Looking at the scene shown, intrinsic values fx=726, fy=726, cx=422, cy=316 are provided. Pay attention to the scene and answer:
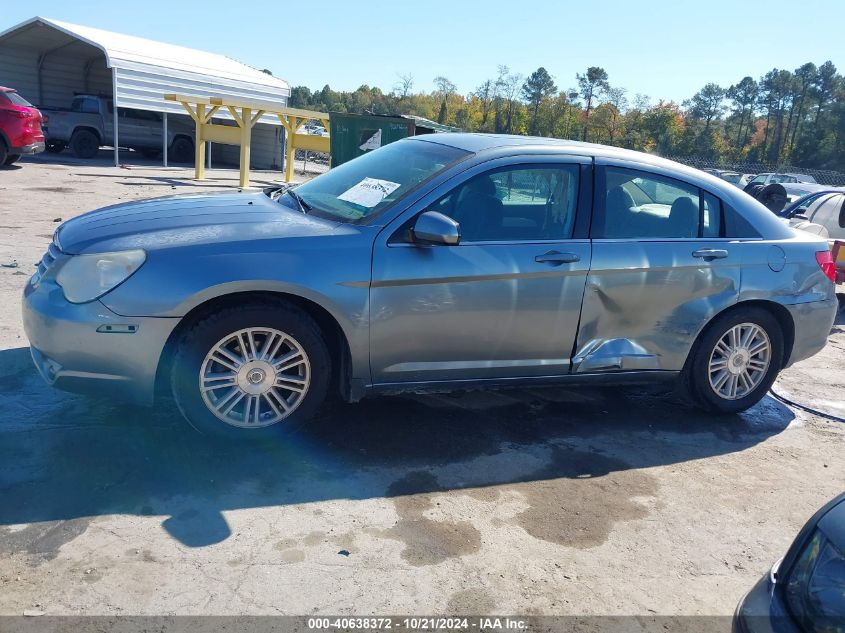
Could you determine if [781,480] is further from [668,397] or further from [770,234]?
[770,234]

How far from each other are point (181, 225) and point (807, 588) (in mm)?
3219

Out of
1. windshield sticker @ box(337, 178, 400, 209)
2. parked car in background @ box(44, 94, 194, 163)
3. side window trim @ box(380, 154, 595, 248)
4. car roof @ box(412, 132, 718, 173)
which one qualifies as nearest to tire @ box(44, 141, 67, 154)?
parked car in background @ box(44, 94, 194, 163)

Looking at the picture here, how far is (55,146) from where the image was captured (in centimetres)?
2181

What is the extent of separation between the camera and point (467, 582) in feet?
9.61

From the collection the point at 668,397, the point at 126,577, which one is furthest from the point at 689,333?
the point at 126,577

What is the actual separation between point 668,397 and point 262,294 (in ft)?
10.3

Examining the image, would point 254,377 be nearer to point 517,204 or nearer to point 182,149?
point 517,204

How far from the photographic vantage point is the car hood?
12.1 feet

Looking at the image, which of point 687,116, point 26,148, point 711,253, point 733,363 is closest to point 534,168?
point 711,253

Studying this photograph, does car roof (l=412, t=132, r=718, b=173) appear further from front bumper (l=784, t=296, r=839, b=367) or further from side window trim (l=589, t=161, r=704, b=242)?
front bumper (l=784, t=296, r=839, b=367)

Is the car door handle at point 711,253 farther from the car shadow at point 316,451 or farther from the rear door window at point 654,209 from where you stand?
the car shadow at point 316,451

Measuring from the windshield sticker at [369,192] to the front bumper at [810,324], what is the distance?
276cm

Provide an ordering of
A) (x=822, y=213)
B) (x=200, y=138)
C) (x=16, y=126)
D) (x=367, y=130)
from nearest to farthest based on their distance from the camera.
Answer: (x=822, y=213), (x=367, y=130), (x=16, y=126), (x=200, y=138)

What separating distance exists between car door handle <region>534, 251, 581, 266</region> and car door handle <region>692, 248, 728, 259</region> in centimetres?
87
